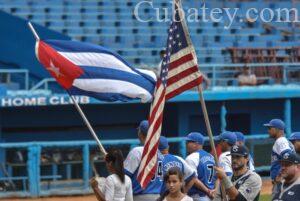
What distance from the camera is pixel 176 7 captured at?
856cm

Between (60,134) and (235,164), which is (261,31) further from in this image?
(235,164)

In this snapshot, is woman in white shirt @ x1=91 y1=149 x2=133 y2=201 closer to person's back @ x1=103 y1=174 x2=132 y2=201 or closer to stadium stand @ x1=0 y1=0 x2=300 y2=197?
person's back @ x1=103 y1=174 x2=132 y2=201

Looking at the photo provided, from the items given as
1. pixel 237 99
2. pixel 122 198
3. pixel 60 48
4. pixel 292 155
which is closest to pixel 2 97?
pixel 237 99

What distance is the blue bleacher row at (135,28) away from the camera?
23.0 m

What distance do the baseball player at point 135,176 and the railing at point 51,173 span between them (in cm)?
881

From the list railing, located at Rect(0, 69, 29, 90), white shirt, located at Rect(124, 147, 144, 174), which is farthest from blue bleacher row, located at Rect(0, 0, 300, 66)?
white shirt, located at Rect(124, 147, 144, 174)

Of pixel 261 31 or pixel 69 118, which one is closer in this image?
pixel 69 118

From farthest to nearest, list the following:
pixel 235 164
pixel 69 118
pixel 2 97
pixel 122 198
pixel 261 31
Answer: pixel 261 31, pixel 69 118, pixel 2 97, pixel 122 198, pixel 235 164

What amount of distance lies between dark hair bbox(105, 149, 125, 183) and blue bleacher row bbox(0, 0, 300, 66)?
13.4m

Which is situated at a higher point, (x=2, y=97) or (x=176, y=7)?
(x=176, y=7)

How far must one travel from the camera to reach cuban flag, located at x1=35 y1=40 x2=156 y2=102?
995 cm

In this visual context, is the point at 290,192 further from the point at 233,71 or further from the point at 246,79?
the point at 233,71

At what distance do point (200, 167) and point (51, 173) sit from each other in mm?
8398

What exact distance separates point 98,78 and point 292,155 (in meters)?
3.13
